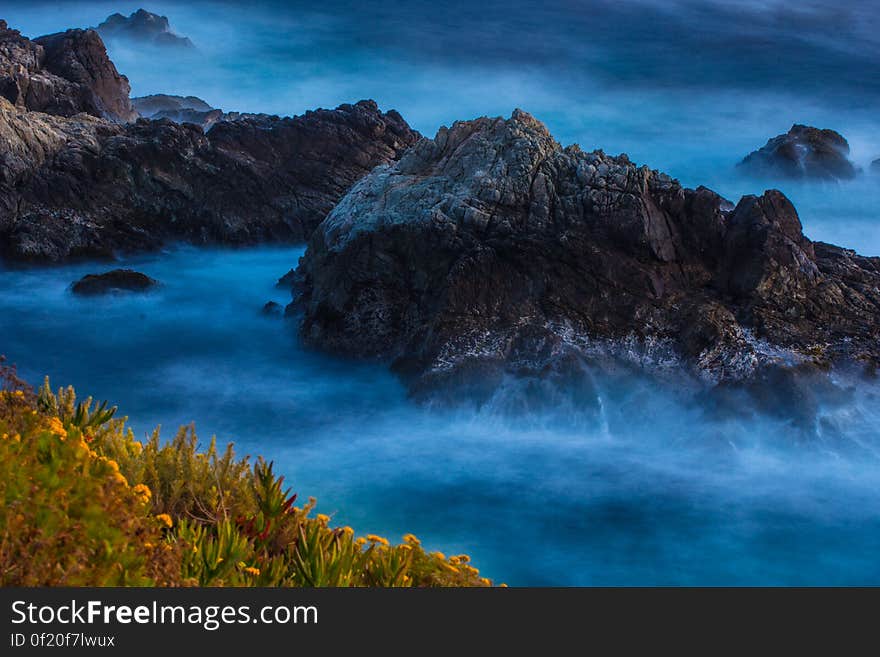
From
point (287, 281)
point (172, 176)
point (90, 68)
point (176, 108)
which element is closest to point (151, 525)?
point (287, 281)

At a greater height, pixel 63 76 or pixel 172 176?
pixel 63 76

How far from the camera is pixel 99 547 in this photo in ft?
18.6

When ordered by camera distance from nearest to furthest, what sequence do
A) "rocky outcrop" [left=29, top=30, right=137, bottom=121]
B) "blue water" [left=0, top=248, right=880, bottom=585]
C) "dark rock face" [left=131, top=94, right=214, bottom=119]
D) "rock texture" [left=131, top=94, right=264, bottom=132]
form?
"blue water" [left=0, top=248, right=880, bottom=585]
"rocky outcrop" [left=29, top=30, right=137, bottom=121]
"rock texture" [left=131, top=94, right=264, bottom=132]
"dark rock face" [left=131, top=94, right=214, bottom=119]

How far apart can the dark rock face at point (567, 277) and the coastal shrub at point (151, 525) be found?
25.0 feet

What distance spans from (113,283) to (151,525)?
15638 millimetres

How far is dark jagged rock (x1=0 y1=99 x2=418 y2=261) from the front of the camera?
23.3 m

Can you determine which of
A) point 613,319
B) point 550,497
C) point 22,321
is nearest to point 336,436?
point 550,497

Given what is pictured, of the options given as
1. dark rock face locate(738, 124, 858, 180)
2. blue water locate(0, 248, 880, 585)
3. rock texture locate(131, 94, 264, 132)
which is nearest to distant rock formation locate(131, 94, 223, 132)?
rock texture locate(131, 94, 264, 132)

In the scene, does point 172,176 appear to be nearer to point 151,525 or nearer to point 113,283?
point 113,283

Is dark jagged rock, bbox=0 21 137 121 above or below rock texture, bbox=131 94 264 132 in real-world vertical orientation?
below

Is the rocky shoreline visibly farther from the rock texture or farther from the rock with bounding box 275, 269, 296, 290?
the rock texture

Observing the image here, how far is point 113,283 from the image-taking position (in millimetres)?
21188

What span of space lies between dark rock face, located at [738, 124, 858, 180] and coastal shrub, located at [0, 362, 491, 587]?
31290mm

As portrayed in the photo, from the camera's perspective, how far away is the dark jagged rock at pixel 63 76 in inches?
1208
